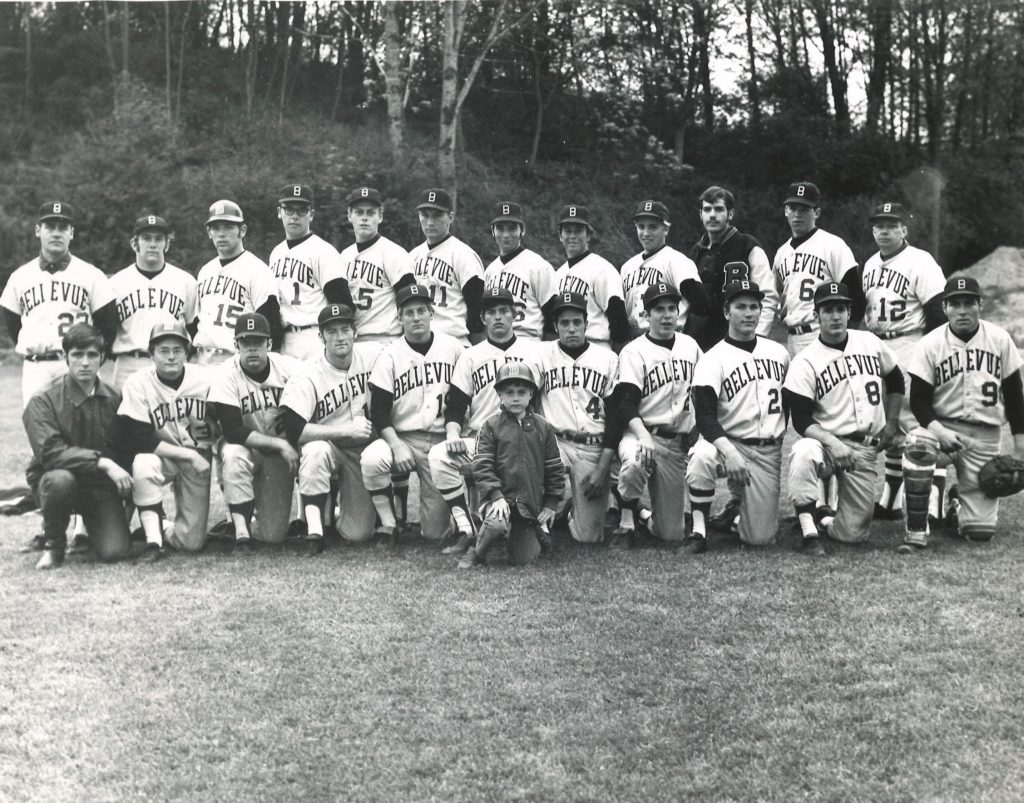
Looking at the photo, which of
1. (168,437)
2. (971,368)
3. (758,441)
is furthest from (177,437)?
(971,368)

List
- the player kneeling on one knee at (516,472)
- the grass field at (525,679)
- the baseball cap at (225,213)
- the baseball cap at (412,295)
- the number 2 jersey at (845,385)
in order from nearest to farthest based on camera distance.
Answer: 1. the grass field at (525,679)
2. the player kneeling on one knee at (516,472)
3. the number 2 jersey at (845,385)
4. the baseball cap at (412,295)
5. the baseball cap at (225,213)

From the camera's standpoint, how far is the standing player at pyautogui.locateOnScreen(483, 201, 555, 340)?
7.34 meters

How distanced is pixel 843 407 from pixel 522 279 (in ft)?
8.09

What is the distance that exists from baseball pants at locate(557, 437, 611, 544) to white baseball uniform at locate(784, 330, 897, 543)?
122 cm

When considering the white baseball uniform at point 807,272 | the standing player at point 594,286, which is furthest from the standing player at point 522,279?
the white baseball uniform at point 807,272

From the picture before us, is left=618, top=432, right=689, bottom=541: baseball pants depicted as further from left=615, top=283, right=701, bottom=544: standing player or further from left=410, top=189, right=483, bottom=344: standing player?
left=410, top=189, right=483, bottom=344: standing player

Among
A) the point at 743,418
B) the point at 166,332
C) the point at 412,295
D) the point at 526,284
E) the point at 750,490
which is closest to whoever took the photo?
the point at 750,490

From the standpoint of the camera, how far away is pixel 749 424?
6.32 meters

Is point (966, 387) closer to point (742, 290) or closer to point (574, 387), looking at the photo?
point (742, 290)

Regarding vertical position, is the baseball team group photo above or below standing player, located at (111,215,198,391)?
below

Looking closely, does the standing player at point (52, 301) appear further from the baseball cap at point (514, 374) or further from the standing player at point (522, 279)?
the baseball cap at point (514, 374)

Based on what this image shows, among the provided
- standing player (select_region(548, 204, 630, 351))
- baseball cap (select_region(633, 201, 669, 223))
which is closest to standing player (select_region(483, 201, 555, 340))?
standing player (select_region(548, 204, 630, 351))

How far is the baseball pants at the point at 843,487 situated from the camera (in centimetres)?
600

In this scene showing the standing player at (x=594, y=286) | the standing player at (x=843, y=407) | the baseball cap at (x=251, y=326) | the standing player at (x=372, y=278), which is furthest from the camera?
the standing player at (x=372, y=278)
